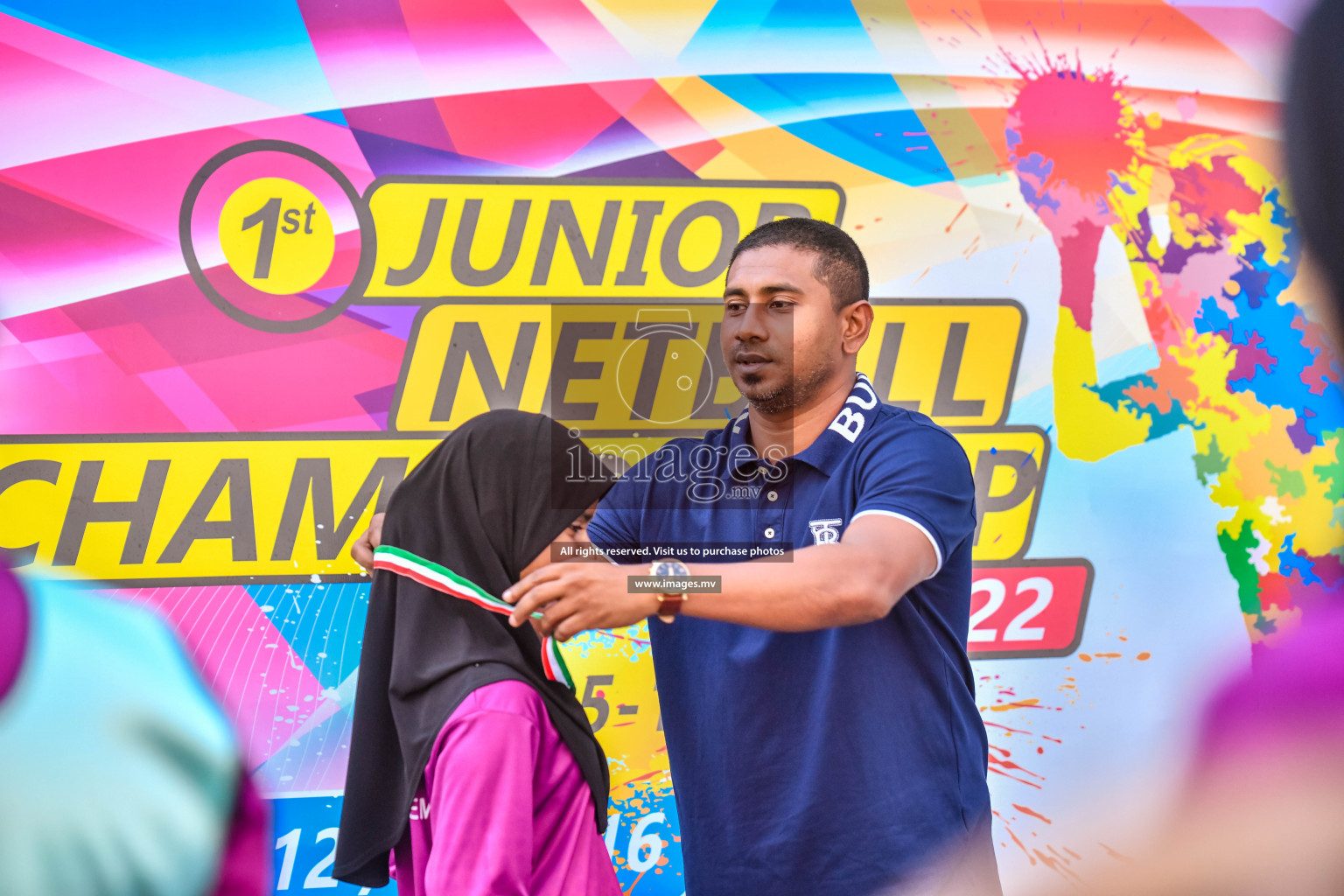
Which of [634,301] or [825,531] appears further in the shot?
[634,301]

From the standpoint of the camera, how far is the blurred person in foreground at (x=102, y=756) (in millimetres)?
421

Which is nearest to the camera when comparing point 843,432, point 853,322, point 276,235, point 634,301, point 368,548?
point 843,432

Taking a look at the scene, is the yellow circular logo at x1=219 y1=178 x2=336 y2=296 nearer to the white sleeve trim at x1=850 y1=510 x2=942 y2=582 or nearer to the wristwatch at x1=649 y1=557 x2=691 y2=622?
the wristwatch at x1=649 y1=557 x2=691 y2=622

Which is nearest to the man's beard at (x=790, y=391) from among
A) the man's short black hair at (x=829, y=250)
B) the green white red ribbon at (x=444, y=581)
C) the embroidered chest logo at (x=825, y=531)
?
the man's short black hair at (x=829, y=250)

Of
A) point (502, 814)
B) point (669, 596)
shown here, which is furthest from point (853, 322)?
point (502, 814)

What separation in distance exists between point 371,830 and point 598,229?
175 centimetres

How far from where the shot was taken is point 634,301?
9.59ft

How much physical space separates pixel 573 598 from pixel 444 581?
0.66 m

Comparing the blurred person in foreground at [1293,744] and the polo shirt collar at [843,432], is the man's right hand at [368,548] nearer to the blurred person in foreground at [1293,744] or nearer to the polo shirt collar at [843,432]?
the polo shirt collar at [843,432]

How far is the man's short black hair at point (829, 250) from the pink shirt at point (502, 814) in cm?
104

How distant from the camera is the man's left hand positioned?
4.55 feet

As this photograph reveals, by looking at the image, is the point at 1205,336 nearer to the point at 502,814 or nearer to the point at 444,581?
the point at 444,581

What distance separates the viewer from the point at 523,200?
284cm

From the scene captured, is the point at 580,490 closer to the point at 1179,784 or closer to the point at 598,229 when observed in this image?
the point at 598,229
